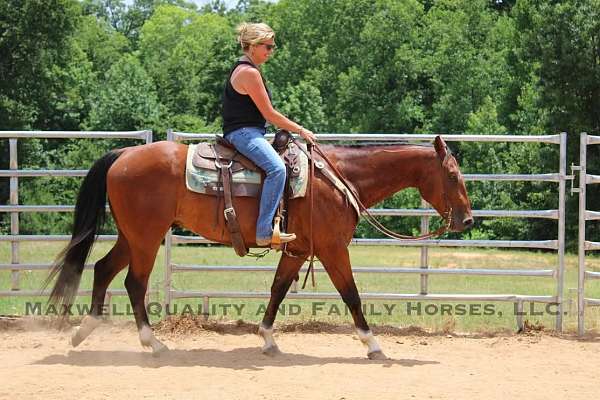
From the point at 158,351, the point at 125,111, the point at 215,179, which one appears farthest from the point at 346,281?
the point at 125,111

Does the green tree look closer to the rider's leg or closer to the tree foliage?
the tree foliage

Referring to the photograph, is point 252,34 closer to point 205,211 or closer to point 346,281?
point 205,211

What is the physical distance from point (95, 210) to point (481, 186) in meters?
19.5

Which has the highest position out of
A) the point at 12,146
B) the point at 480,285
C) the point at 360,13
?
the point at 360,13

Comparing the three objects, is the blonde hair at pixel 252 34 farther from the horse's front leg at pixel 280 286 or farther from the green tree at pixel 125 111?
the green tree at pixel 125 111

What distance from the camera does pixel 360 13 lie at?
151 ft

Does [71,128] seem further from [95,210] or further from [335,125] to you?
[95,210]

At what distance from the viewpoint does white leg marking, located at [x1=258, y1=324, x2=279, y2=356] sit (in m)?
7.10

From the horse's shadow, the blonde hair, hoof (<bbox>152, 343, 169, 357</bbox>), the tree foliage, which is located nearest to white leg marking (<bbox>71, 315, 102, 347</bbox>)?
the horse's shadow

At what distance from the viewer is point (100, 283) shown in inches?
281

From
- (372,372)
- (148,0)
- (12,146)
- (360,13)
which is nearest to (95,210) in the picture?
(12,146)

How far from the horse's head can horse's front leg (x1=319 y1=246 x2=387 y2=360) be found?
0.95 m

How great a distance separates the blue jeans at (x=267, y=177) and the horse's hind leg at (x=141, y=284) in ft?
3.12

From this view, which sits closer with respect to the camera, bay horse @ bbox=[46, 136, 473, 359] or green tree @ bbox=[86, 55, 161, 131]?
bay horse @ bbox=[46, 136, 473, 359]
